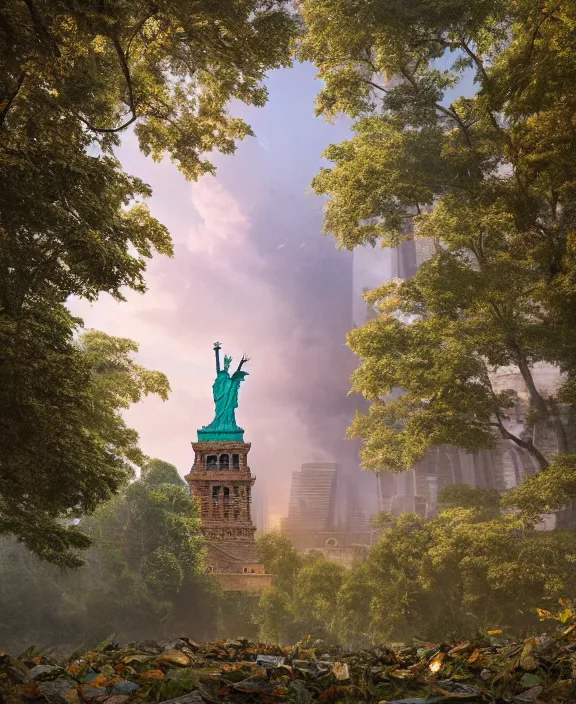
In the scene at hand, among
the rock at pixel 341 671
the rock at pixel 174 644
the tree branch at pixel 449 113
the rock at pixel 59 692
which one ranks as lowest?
the rock at pixel 174 644

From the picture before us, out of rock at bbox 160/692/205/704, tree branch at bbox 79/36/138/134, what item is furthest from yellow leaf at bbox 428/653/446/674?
tree branch at bbox 79/36/138/134

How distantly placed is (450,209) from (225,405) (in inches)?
606

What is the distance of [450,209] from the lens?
14.2 m

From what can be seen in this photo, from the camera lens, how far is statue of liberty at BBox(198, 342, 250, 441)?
A: 25222mm

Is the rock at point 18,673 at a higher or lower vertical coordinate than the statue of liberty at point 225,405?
lower

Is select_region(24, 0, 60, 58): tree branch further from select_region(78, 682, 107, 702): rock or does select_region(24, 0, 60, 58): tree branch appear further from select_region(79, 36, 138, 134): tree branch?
select_region(78, 682, 107, 702): rock

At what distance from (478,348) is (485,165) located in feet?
17.5

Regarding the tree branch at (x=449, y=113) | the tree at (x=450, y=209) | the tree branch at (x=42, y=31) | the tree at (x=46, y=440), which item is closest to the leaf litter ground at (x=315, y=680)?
the tree at (x=46, y=440)

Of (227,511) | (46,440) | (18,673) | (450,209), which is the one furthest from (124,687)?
(227,511)

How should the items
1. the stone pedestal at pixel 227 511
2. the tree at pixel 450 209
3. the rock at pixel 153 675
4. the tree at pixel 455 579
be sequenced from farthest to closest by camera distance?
the stone pedestal at pixel 227 511 < the tree at pixel 450 209 < the tree at pixel 455 579 < the rock at pixel 153 675

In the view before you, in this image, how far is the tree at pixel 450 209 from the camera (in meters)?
12.6

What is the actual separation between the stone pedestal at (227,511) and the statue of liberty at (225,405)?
0.51m

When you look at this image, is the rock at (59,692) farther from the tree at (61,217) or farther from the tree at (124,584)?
the tree at (124,584)

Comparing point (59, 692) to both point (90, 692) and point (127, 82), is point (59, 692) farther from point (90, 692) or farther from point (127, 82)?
point (127, 82)
